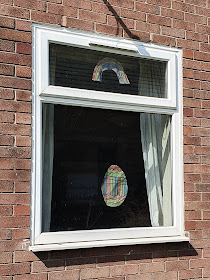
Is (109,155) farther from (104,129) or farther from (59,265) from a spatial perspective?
(59,265)

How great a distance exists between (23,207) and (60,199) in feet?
1.10

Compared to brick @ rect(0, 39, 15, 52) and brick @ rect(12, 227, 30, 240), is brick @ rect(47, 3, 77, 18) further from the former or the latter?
brick @ rect(12, 227, 30, 240)

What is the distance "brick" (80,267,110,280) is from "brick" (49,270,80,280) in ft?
0.17

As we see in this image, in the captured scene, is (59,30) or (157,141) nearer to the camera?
(59,30)

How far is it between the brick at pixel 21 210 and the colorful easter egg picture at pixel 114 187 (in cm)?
70

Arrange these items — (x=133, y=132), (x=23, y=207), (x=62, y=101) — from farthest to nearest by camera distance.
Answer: (x=133, y=132) → (x=62, y=101) → (x=23, y=207)

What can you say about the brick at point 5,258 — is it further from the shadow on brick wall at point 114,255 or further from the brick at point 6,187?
the brick at point 6,187

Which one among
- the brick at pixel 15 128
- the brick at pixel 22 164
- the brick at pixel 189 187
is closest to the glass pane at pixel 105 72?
the brick at pixel 15 128

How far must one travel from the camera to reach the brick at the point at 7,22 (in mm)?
3414

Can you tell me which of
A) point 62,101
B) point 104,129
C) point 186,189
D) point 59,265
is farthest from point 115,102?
point 59,265

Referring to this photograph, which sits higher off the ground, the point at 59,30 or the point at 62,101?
the point at 59,30

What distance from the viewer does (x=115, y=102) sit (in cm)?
376

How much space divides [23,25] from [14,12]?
0.12m

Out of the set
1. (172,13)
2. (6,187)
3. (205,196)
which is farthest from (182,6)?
(6,187)
